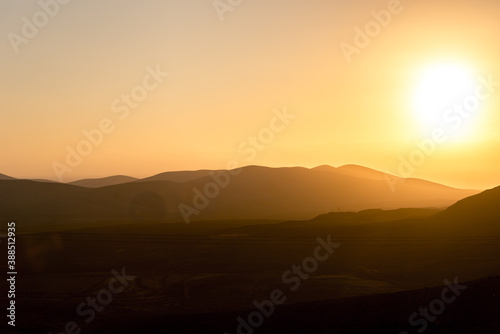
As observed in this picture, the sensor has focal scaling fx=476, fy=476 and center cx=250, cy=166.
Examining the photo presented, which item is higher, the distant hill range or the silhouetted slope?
the distant hill range

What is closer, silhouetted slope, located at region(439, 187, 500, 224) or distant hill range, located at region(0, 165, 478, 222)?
silhouetted slope, located at region(439, 187, 500, 224)

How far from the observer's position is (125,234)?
62.6 m

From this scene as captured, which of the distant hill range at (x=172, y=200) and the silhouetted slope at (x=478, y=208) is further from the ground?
the distant hill range at (x=172, y=200)

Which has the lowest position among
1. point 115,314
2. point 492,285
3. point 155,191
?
point 115,314

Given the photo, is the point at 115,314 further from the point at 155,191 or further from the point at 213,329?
the point at 155,191

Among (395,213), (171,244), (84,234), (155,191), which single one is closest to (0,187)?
(155,191)

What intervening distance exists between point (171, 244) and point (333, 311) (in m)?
34.9

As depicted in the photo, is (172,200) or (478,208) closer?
(478,208)

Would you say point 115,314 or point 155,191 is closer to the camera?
point 115,314

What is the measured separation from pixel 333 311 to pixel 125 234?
46.5 metres

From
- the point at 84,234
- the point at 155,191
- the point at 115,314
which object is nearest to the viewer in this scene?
the point at 115,314

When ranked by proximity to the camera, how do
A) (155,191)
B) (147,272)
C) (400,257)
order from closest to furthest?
(147,272) < (400,257) < (155,191)

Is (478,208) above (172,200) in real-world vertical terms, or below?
below

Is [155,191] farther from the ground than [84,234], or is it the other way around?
[155,191]
